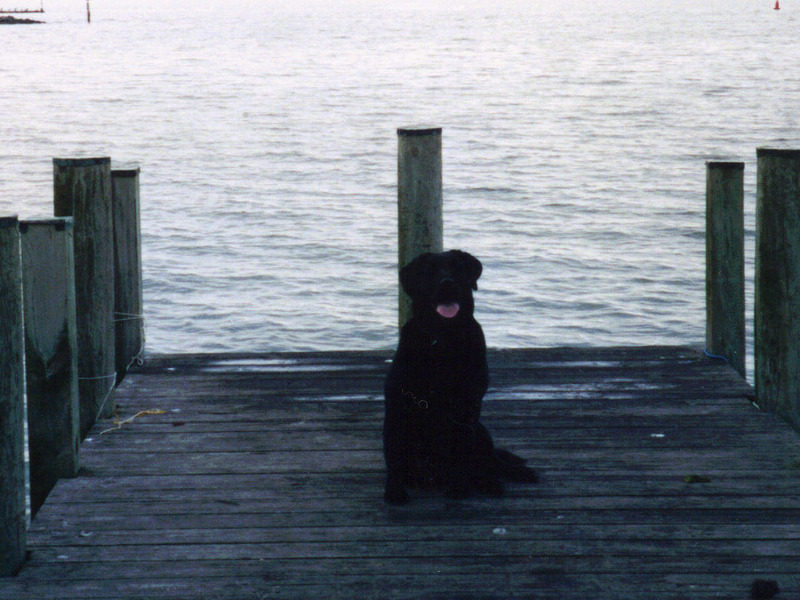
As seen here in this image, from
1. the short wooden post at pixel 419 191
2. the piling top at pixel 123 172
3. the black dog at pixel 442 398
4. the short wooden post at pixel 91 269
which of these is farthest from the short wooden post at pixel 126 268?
the black dog at pixel 442 398

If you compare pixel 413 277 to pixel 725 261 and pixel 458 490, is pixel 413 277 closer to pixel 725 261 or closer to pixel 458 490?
pixel 458 490

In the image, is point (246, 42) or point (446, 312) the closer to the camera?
point (446, 312)

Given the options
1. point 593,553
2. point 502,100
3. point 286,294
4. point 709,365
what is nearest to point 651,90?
point 502,100

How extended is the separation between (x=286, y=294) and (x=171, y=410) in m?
11.2

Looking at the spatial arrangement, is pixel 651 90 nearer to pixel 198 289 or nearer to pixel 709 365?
pixel 198 289

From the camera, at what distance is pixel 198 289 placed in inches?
679

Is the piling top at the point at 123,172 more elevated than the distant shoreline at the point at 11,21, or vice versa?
the distant shoreline at the point at 11,21

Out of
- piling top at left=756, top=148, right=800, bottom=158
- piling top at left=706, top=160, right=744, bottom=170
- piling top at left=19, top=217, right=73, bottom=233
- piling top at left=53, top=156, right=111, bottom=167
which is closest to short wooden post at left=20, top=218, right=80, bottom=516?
piling top at left=19, top=217, right=73, bottom=233

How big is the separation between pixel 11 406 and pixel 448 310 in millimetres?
1757

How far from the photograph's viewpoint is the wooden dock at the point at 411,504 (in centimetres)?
400

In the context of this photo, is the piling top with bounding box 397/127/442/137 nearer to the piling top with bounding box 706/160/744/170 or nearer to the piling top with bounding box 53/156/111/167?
the piling top with bounding box 53/156/111/167

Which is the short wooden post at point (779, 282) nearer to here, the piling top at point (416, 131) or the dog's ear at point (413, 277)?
the piling top at point (416, 131)

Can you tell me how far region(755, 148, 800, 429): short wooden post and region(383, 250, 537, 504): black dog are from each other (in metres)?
1.90

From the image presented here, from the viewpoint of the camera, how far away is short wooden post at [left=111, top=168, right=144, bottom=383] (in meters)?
6.61
